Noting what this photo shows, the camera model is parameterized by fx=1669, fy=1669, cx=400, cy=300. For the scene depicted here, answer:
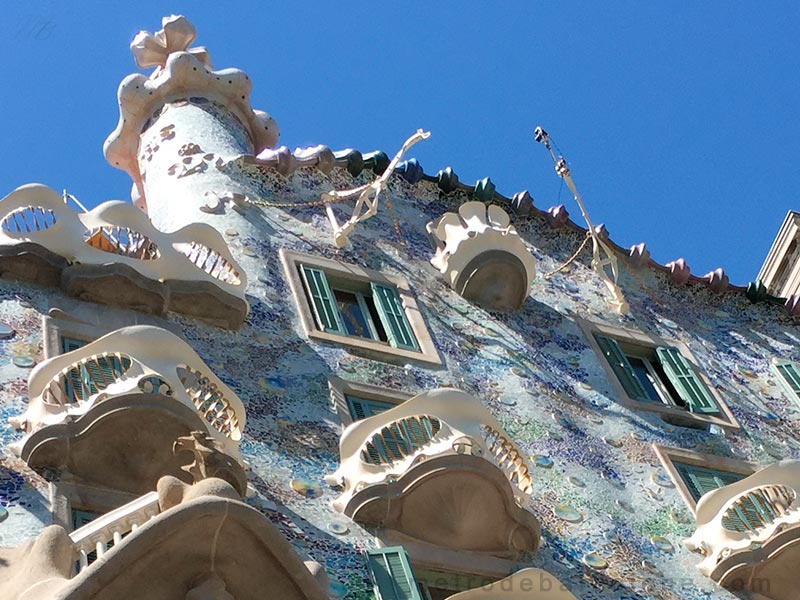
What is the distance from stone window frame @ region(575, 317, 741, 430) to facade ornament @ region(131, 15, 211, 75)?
7639 mm

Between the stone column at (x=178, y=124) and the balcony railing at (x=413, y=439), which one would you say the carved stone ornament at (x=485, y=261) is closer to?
the stone column at (x=178, y=124)

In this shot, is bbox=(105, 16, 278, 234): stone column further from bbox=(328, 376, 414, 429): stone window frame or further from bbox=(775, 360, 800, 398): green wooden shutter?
bbox=(775, 360, 800, 398): green wooden shutter

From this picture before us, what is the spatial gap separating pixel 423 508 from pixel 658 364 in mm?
5659

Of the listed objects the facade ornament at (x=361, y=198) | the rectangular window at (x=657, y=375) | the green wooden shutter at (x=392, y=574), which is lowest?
the green wooden shutter at (x=392, y=574)

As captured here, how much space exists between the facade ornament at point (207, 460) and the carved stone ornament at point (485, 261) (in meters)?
6.00

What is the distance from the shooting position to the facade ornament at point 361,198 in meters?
17.2

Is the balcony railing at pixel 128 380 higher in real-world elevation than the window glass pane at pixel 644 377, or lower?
lower

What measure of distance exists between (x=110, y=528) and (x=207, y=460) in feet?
4.12

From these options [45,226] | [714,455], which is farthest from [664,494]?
[45,226]

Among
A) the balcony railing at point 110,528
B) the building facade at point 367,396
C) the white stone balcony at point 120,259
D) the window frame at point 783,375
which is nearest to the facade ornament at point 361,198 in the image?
the building facade at point 367,396

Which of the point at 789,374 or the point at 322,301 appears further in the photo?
the point at 789,374

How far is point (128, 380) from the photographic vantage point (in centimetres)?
1183

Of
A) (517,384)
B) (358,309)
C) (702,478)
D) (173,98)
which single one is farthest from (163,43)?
(702,478)

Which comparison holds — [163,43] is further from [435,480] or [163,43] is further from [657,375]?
[435,480]
